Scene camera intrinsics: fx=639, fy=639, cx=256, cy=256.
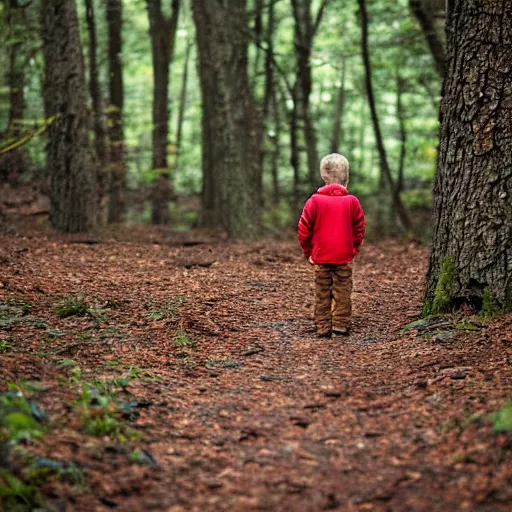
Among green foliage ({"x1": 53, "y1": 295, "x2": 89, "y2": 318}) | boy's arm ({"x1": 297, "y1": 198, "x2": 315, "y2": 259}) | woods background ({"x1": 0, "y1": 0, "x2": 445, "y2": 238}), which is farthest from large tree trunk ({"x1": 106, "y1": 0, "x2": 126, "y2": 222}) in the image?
boy's arm ({"x1": 297, "y1": 198, "x2": 315, "y2": 259})

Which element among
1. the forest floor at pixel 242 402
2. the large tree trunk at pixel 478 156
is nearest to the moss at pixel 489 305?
the large tree trunk at pixel 478 156

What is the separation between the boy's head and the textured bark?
23.1 ft

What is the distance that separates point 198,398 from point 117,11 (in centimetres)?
1561

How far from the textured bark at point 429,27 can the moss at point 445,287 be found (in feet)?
25.4

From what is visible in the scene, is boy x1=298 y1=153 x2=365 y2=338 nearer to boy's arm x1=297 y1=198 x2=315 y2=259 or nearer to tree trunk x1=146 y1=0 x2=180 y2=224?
boy's arm x1=297 y1=198 x2=315 y2=259

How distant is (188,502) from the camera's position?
10.1 ft

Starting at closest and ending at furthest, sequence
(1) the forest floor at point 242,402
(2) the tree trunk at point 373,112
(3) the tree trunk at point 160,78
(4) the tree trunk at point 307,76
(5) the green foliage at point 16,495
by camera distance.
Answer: (5) the green foliage at point 16,495
(1) the forest floor at point 242,402
(2) the tree trunk at point 373,112
(4) the tree trunk at point 307,76
(3) the tree trunk at point 160,78

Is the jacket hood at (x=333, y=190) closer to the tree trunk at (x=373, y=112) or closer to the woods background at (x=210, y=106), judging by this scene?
the woods background at (x=210, y=106)

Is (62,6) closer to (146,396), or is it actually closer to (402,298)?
(402,298)

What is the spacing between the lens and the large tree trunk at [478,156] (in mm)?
5559

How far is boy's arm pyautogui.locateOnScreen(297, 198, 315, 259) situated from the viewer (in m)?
6.51

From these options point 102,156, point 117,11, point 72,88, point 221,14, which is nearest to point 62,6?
point 72,88

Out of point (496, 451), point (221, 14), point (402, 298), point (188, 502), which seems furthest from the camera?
point (221, 14)

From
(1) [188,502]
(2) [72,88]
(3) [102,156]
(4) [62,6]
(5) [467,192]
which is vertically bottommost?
(1) [188,502]
